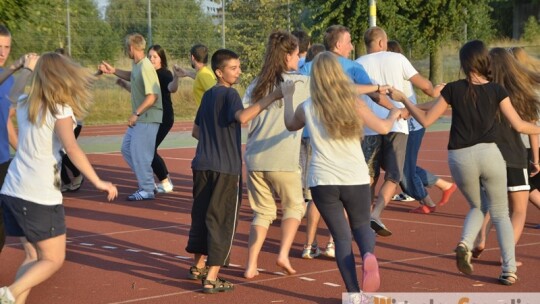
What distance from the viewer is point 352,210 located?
6859mm

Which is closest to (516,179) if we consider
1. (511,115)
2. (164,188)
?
(511,115)

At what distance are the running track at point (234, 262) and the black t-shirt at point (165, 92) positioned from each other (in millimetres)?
1473

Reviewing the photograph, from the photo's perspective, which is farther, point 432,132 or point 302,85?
point 432,132

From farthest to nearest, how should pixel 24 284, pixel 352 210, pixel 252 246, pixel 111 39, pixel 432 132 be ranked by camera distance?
pixel 111 39
pixel 432 132
pixel 252 246
pixel 352 210
pixel 24 284

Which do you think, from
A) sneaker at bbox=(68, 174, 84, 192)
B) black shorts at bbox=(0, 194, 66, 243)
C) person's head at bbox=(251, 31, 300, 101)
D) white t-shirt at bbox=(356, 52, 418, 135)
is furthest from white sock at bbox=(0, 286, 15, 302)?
sneaker at bbox=(68, 174, 84, 192)

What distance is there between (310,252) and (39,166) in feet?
10.5

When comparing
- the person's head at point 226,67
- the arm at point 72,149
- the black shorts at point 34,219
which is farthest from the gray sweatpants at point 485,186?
the black shorts at point 34,219

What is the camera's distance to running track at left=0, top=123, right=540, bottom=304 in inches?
302

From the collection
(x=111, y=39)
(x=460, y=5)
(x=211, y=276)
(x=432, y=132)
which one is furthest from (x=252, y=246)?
(x=460, y=5)

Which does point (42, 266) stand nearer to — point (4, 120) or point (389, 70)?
point (4, 120)

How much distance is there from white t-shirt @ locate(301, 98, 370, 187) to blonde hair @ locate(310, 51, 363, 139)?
0.07m

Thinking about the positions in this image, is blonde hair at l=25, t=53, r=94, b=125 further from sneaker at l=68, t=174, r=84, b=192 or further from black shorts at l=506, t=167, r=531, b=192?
sneaker at l=68, t=174, r=84, b=192

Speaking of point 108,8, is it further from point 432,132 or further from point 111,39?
point 432,132

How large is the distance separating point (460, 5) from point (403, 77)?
96.0 feet
